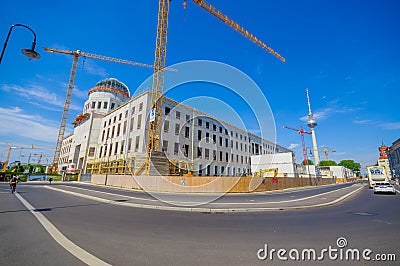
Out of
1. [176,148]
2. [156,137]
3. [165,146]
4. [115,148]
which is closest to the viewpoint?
[156,137]

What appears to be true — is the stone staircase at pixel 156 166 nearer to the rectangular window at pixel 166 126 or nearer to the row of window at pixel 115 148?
the row of window at pixel 115 148

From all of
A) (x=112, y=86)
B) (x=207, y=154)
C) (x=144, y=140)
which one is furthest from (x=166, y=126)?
(x=112, y=86)

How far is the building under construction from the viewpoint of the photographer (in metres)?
34.2

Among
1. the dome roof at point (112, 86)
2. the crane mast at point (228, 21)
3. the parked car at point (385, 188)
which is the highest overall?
the crane mast at point (228, 21)

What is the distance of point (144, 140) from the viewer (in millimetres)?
32875

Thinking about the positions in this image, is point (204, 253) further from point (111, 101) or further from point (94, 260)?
point (111, 101)

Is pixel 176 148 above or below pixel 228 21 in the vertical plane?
Result: below

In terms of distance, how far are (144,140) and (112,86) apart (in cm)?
3596

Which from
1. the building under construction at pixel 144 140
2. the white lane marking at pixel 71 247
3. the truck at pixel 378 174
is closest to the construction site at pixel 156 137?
the building under construction at pixel 144 140

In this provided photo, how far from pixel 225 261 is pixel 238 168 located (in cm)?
5140

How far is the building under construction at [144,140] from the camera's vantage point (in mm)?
34250

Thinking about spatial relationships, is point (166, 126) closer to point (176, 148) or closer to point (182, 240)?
point (176, 148)

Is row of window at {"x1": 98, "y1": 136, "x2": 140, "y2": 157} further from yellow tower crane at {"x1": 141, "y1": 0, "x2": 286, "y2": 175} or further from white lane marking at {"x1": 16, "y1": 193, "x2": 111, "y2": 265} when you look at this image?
white lane marking at {"x1": 16, "y1": 193, "x2": 111, "y2": 265}

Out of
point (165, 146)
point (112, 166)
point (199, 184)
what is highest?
point (165, 146)
